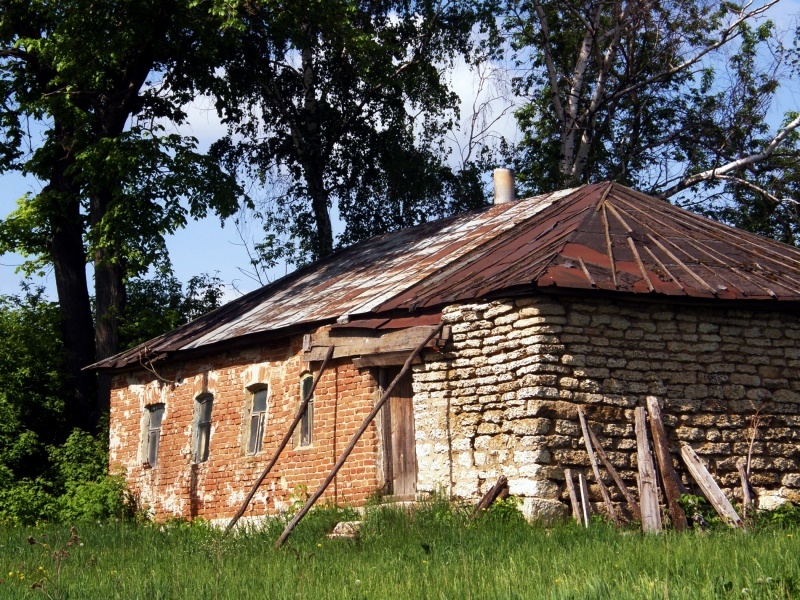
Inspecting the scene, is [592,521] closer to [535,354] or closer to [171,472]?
[535,354]

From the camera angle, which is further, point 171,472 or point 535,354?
point 171,472

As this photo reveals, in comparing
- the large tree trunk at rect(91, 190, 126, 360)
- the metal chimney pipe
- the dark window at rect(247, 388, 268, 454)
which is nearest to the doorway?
the dark window at rect(247, 388, 268, 454)

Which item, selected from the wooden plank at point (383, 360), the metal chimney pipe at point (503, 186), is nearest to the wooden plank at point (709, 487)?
the wooden plank at point (383, 360)

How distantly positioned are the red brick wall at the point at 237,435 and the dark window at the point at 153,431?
0.39ft

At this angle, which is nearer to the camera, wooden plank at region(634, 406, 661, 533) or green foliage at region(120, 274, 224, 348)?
wooden plank at region(634, 406, 661, 533)

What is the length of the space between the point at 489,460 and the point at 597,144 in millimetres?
14888

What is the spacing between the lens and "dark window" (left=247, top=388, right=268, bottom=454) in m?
16.0

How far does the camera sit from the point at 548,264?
40.3 feet

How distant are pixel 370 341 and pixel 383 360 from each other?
0.31 m

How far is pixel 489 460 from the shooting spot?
40.5 ft

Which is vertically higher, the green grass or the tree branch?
the tree branch

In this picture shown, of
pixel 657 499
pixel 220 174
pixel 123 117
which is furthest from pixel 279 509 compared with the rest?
pixel 123 117

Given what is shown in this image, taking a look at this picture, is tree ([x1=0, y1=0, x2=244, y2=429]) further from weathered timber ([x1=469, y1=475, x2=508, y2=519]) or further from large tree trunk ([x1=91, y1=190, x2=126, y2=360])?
weathered timber ([x1=469, y1=475, x2=508, y2=519])

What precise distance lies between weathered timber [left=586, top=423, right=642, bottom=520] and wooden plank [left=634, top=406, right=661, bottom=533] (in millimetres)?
140
